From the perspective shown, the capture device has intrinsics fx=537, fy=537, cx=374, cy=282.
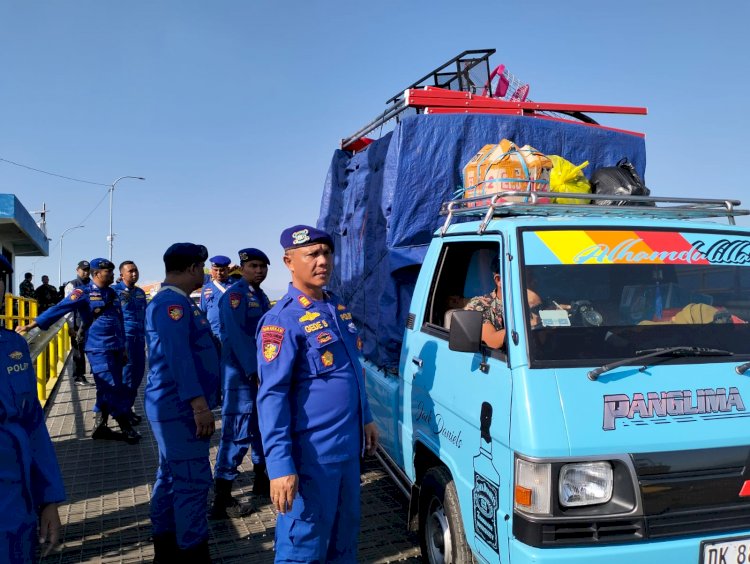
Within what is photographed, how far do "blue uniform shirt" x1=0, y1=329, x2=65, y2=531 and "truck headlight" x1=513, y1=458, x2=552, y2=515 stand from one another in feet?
6.23

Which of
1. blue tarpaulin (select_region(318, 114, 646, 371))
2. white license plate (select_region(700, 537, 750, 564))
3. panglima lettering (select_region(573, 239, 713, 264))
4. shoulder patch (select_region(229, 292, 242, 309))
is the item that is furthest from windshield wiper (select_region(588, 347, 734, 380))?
shoulder patch (select_region(229, 292, 242, 309))

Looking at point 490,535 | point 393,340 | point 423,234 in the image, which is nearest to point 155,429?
point 393,340

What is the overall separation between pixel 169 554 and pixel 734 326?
3577mm

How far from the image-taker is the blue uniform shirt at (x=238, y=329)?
460 centimetres

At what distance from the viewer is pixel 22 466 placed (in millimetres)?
2119

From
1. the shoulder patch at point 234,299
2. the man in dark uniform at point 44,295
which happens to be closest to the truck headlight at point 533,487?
the shoulder patch at point 234,299

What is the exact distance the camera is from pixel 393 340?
4.49 m

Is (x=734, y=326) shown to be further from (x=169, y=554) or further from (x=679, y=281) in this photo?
(x=169, y=554)

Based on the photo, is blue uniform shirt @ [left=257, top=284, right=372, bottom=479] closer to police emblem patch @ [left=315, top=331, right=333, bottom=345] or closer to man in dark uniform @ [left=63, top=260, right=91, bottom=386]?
police emblem patch @ [left=315, top=331, right=333, bottom=345]

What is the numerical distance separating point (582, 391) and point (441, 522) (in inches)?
52.8

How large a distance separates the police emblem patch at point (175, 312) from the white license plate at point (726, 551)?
9.75ft

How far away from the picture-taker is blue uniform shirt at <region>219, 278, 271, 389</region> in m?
4.60

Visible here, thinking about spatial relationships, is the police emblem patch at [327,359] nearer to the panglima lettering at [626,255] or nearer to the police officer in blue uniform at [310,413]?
the police officer in blue uniform at [310,413]

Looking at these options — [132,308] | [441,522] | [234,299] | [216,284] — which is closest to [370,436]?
[441,522]
